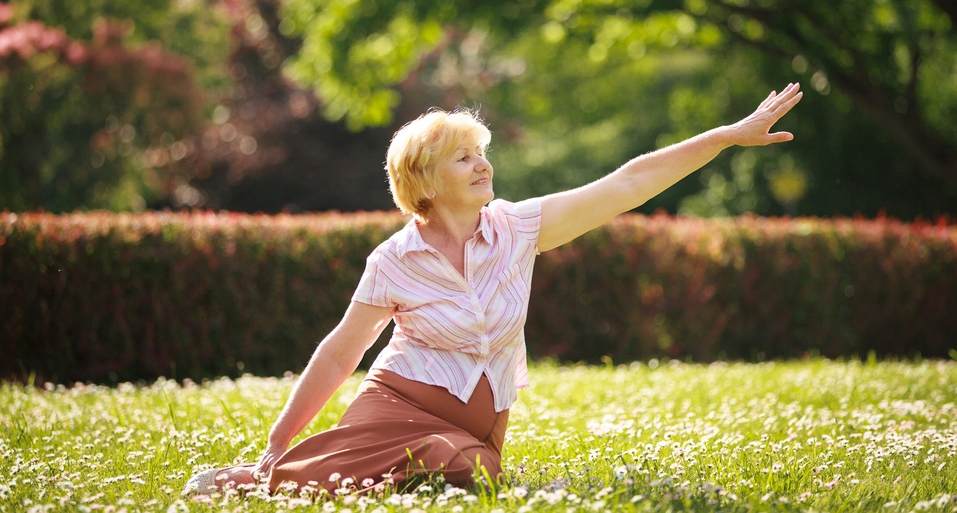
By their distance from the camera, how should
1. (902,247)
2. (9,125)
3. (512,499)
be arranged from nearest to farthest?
(512,499)
(902,247)
(9,125)

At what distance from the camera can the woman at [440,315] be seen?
346 centimetres

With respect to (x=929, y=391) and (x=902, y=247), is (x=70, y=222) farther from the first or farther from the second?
(x=902, y=247)

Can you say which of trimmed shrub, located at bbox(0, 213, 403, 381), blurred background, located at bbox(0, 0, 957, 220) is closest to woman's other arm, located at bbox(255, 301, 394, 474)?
trimmed shrub, located at bbox(0, 213, 403, 381)

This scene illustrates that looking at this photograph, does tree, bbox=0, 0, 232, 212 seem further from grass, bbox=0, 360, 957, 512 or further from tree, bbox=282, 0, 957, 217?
grass, bbox=0, 360, 957, 512

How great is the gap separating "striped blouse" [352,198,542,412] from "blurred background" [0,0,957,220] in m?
9.43

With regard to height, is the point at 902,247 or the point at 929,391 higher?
the point at 902,247

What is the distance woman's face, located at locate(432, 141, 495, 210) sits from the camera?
3.59m

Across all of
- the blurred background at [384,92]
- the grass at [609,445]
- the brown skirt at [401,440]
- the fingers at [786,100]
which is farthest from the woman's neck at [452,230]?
the blurred background at [384,92]

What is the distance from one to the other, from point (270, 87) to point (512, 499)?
1950cm

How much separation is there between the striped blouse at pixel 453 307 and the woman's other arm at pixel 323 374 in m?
0.08

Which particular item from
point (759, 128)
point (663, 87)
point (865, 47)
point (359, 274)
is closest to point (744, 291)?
point (359, 274)

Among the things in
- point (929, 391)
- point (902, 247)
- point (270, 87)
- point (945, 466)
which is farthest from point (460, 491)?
point (270, 87)

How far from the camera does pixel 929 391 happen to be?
604 cm

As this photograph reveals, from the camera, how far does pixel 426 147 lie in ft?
11.7
